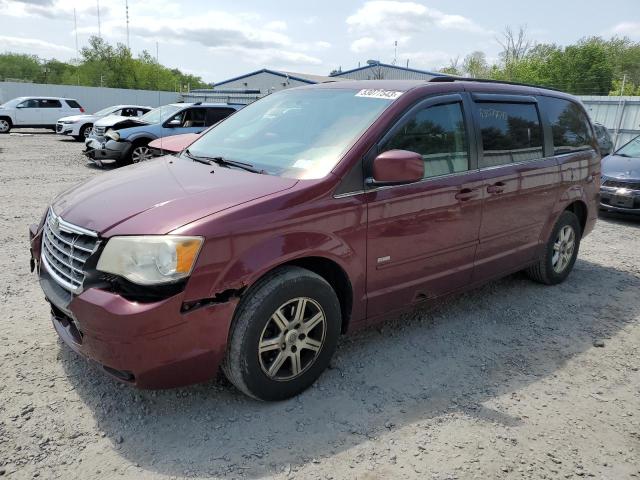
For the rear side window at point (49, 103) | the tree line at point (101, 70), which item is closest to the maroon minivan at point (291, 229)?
the rear side window at point (49, 103)

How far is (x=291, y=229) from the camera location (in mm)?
2770

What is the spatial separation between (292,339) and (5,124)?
82.7ft

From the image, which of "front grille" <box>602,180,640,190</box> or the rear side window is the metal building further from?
"front grille" <box>602,180,640,190</box>

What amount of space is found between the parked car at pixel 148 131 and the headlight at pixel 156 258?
9.77m

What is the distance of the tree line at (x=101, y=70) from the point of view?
2547 inches

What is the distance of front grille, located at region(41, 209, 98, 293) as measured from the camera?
262 centimetres

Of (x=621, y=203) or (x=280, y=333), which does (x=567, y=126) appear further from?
(x=621, y=203)

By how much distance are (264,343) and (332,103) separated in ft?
5.84

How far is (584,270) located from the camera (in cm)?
567

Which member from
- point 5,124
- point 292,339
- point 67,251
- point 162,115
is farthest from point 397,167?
point 5,124

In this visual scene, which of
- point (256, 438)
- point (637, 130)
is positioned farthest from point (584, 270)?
point (637, 130)

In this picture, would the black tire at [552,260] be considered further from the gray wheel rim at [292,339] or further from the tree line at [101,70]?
the tree line at [101,70]

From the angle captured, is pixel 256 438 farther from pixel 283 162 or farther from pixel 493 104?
pixel 493 104

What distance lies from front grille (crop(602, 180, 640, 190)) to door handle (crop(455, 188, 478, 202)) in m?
5.62
